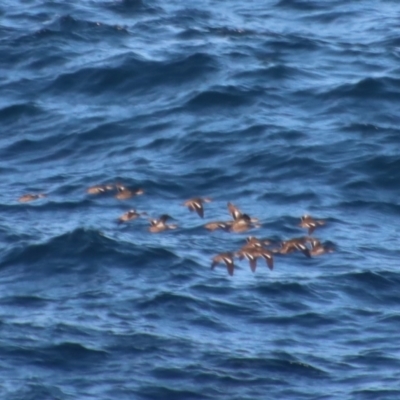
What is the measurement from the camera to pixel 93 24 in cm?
2711

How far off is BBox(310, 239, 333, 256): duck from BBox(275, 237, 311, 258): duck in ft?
0.32

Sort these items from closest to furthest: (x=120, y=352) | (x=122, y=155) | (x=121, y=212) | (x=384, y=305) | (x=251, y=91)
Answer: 1. (x=120, y=352)
2. (x=384, y=305)
3. (x=121, y=212)
4. (x=122, y=155)
5. (x=251, y=91)

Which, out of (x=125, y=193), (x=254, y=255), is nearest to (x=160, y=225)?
(x=125, y=193)

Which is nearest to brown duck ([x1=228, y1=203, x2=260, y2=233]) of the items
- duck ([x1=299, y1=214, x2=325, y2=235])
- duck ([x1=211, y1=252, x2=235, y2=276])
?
duck ([x1=299, y1=214, x2=325, y2=235])

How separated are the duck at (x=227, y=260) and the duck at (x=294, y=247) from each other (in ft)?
2.57

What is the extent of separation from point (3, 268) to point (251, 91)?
786cm

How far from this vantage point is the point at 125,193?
18812 millimetres

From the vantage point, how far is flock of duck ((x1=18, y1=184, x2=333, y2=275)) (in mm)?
16438

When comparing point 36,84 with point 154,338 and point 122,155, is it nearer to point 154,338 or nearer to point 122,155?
point 122,155

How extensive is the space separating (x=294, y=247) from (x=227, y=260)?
106 centimetres

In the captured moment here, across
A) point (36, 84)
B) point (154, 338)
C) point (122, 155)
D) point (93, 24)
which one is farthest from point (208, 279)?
point (93, 24)

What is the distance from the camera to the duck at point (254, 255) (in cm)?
1614

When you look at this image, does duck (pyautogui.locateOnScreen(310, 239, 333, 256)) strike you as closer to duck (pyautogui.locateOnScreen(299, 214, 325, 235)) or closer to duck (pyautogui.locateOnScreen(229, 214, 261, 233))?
duck (pyautogui.locateOnScreen(299, 214, 325, 235))

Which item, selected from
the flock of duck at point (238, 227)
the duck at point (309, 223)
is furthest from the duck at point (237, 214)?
the duck at point (309, 223)
